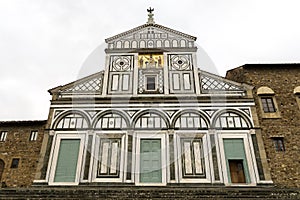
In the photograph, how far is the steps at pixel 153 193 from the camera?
1223 centimetres

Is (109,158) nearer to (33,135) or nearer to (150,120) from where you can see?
(150,120)

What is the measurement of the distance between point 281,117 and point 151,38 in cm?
890

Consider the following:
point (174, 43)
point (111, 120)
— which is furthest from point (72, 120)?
point (174, 43)

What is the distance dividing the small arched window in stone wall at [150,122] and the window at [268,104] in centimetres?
561

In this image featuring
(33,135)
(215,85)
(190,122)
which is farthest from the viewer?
(33,135)

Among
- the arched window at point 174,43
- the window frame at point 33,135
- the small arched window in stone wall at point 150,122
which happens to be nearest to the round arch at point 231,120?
the small arched window in stone wall at point 150,122

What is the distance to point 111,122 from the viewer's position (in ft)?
50.6

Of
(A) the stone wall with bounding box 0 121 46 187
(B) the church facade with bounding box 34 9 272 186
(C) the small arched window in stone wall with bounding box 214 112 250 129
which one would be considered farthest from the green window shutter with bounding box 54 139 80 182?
(C) the small arched window in stone wall with bounding box 214 112 250 129

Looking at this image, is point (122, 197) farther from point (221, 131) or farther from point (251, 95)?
point (251, 95)

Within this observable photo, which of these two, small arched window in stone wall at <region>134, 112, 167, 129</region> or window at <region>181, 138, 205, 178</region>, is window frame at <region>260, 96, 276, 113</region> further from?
small arched window in stone wall at <region>134, 112, 167, 129</region>

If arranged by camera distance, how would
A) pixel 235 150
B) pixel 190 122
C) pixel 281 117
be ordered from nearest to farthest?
pixel 235 150 → pixel 190 122 → pixel 281 117

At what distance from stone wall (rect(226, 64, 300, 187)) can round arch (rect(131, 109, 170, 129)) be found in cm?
508

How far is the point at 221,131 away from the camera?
1496cm

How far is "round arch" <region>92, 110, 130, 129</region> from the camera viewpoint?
602 inches
